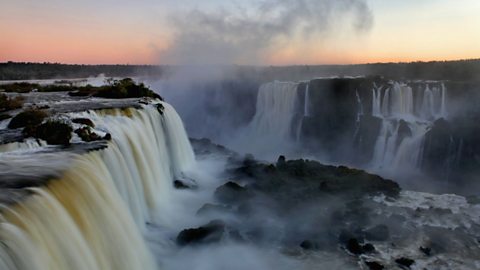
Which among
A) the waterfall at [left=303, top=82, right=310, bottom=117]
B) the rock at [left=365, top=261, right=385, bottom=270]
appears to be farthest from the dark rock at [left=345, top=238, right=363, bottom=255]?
the waterfall at [left=303, top=82, right=310, bottom=117]

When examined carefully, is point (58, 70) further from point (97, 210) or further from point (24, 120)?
point (97, 210)

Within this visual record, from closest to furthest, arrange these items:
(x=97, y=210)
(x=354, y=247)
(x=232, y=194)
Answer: (x=97, y=210) → (x=354, y=247) → (x=232, y=194)

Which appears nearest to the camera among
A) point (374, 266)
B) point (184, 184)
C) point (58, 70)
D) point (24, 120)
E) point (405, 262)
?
point (374, 266)

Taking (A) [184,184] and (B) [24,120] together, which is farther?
(A) [184,184]

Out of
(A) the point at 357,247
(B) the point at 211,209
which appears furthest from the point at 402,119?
(B) the point at 211,209

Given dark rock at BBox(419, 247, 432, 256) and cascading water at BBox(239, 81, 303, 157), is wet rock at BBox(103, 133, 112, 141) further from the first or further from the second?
cascading water at BBox(239, 81, 303, 157)

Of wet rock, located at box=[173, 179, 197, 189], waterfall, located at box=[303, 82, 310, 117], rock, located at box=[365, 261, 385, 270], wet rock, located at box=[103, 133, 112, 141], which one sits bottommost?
rock, located at box=[365, 261, 385, 270]

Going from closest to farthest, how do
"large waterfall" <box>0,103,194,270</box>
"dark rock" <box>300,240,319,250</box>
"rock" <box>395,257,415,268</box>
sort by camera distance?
"large waterfall" <box>0,103,194,270</box>, "rock" <box>395,257,415,268</box>, "dark rock" <box>300,240,319,250</box>
